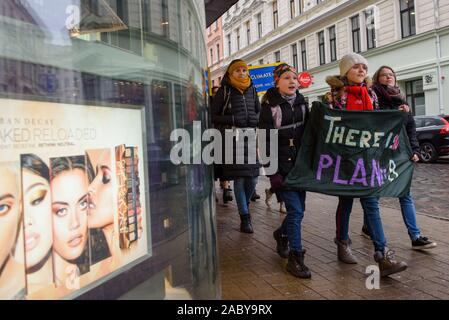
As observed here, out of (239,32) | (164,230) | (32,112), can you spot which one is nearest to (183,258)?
(164,230)

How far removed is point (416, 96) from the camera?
2406cm

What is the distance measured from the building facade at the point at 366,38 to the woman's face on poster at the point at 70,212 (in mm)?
22880

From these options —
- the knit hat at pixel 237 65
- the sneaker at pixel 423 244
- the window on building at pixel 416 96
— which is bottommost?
the sneaker at pixel 423 244

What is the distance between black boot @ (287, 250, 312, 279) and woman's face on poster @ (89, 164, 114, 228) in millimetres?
2148

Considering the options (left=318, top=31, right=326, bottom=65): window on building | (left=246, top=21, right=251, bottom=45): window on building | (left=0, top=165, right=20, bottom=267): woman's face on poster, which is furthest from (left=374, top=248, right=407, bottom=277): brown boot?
(left=246, top=21, right=251, bottom=45): window on building

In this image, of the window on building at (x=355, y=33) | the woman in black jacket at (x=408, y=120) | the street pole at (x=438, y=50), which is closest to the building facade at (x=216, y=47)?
the window on building at (x=355, y=33)

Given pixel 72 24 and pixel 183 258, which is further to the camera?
pixel 183 258

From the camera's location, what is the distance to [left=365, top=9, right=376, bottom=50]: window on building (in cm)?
2645

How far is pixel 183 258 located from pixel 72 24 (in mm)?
1301

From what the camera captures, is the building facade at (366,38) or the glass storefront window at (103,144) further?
the building facade at (366,38)

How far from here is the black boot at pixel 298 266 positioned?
381cm

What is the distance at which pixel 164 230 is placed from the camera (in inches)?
94.2

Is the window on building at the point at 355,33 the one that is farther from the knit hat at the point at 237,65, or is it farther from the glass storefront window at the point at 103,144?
the glass storefront window at the point at 103,144
